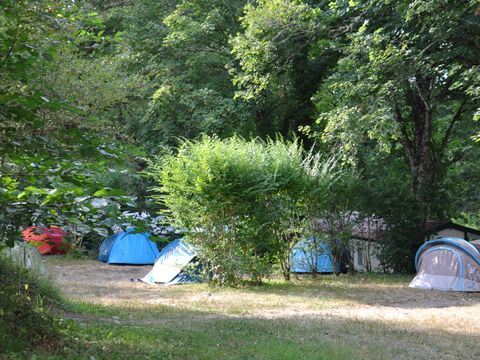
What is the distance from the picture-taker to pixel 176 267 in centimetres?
1395

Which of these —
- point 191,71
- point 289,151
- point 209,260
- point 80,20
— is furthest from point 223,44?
point 80,20

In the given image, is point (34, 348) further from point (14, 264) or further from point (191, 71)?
point (191, 71)

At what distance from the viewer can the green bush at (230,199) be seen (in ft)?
40.0

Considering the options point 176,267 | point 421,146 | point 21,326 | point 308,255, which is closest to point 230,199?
point 176,267

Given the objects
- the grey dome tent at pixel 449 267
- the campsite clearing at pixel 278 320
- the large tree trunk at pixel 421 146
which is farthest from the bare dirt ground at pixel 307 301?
the large tree trunk at pixel 421 146

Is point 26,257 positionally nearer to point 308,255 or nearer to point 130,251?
point 308,255

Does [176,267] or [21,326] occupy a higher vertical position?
[176,267]

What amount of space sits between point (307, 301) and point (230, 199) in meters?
3.06

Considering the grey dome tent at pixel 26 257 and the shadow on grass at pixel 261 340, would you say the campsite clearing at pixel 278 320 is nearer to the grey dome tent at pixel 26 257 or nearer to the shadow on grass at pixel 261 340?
the shadow on grass at pixel 261 340

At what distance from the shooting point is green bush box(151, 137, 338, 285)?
12180mm

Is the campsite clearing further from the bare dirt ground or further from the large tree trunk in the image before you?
the large tree trunk

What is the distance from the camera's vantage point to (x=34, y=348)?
4785mm

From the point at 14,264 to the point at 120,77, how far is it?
11172 mm

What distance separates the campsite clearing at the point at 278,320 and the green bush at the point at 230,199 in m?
0.70
